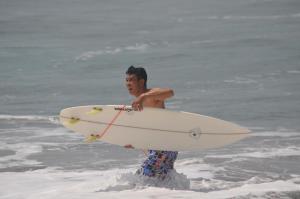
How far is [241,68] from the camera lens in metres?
18.6

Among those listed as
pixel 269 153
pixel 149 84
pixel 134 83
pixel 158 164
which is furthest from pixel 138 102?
pixel 149 84

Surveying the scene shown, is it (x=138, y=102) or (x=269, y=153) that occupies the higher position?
(x=138, y=102)

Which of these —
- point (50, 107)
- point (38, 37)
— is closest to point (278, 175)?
point (50, 107)

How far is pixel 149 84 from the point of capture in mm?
17375

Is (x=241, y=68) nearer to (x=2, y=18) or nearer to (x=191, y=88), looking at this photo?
(x=191, y=88)

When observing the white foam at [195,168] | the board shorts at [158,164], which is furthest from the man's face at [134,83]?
the white foam at [195,168]

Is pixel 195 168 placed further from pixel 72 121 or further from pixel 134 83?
pixel 134 83

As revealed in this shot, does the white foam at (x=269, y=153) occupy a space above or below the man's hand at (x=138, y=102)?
below

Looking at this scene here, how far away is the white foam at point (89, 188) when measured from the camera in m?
7.27

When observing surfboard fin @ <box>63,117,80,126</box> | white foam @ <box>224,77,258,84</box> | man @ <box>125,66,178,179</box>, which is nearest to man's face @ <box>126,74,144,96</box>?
man @ <box>125,66,178,179</box>

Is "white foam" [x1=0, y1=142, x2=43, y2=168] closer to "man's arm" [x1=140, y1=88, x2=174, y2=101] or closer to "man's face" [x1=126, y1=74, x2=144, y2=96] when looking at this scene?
"man's face" [x1=126, y1=74, x2=144, y2=96]

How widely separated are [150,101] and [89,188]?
3.95 feet

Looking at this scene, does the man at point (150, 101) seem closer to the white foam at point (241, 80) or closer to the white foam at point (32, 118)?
the white foam at point (32, 118)

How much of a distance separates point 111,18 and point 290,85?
14.8 m
